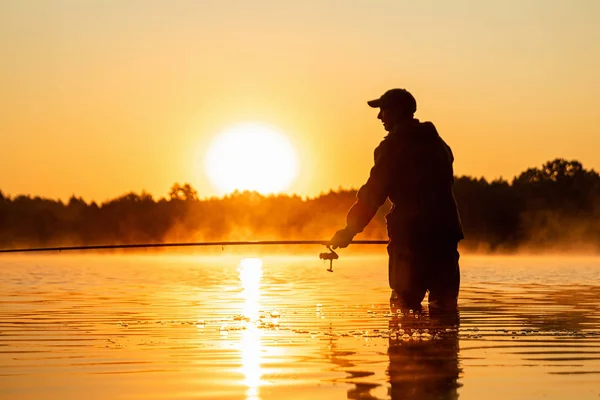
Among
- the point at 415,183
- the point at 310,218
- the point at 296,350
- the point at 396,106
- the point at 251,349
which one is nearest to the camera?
the point at 296,350

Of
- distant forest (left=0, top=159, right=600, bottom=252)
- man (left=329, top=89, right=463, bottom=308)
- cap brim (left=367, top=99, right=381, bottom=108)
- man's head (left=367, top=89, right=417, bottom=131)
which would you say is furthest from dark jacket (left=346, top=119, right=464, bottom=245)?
distant forest (left=0, top=159, right=600, bottom=252)

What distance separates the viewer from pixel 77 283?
2711cm

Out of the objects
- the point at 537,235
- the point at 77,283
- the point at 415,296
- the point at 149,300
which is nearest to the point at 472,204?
the point at 537,235

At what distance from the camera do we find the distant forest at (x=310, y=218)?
79562 mm

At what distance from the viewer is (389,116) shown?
38.0 feet

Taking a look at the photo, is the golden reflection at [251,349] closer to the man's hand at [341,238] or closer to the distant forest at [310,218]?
the man's hand at [341,238]

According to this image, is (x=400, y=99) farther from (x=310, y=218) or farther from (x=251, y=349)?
(x=310, y=218)

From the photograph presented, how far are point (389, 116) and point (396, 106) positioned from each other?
0.39 ft

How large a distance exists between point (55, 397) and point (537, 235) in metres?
74.9

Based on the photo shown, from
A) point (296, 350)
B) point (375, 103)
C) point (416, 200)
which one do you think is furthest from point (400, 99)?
point (296, 350)

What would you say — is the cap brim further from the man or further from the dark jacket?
the dark jacket

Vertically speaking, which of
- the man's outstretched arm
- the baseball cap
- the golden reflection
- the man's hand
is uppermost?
the baseball cap

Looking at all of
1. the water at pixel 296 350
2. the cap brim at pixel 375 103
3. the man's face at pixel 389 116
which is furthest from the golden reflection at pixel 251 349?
the cap brim at pixel 375 103

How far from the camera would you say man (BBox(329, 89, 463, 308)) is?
445 inches
